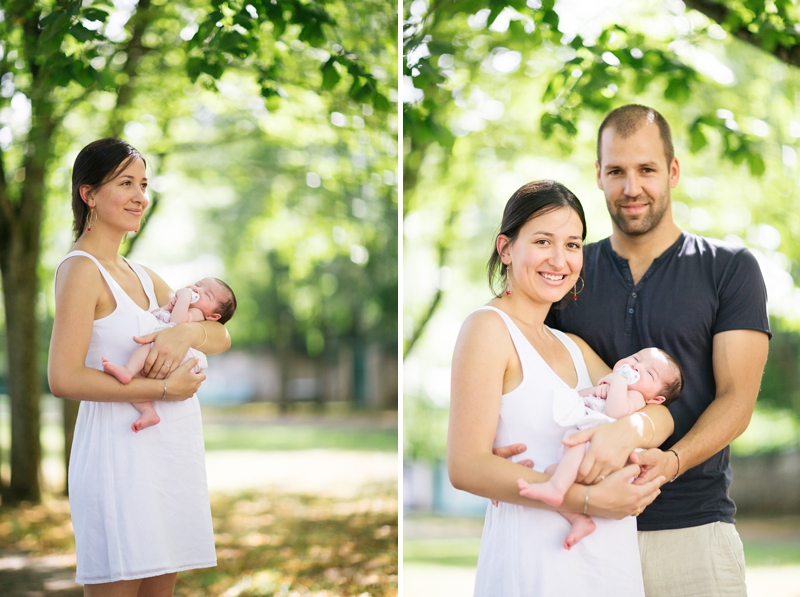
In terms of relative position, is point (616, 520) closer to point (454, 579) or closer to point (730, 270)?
point (730, 270)

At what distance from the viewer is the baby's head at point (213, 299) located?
2283mm

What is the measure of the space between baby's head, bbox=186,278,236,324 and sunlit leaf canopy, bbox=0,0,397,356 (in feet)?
4.03

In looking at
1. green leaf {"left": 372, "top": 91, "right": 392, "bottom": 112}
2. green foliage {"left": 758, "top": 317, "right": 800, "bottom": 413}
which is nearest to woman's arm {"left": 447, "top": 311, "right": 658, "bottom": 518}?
green leaf {"left": 372, "top": 91, "right": 392, "bottom": 112}

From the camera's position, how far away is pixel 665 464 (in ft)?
5.99

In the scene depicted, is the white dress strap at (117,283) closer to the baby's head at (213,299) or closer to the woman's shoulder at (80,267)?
the woman's shoulder at (80,267)

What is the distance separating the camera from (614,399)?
1859 mm

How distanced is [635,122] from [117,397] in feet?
5.47

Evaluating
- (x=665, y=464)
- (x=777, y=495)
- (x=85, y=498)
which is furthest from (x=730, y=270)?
(x=777, y=495)

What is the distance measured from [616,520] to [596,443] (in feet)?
0.86

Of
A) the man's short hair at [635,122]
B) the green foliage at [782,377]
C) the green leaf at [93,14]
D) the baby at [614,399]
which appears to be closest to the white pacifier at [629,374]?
the baby at [614,399]

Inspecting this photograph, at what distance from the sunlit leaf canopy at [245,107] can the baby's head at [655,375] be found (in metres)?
1.90

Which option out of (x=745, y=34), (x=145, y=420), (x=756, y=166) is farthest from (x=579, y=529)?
(x=745, y=34)

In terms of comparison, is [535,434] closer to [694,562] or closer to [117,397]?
[694,562]

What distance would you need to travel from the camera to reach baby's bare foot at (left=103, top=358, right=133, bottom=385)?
6.46ft
